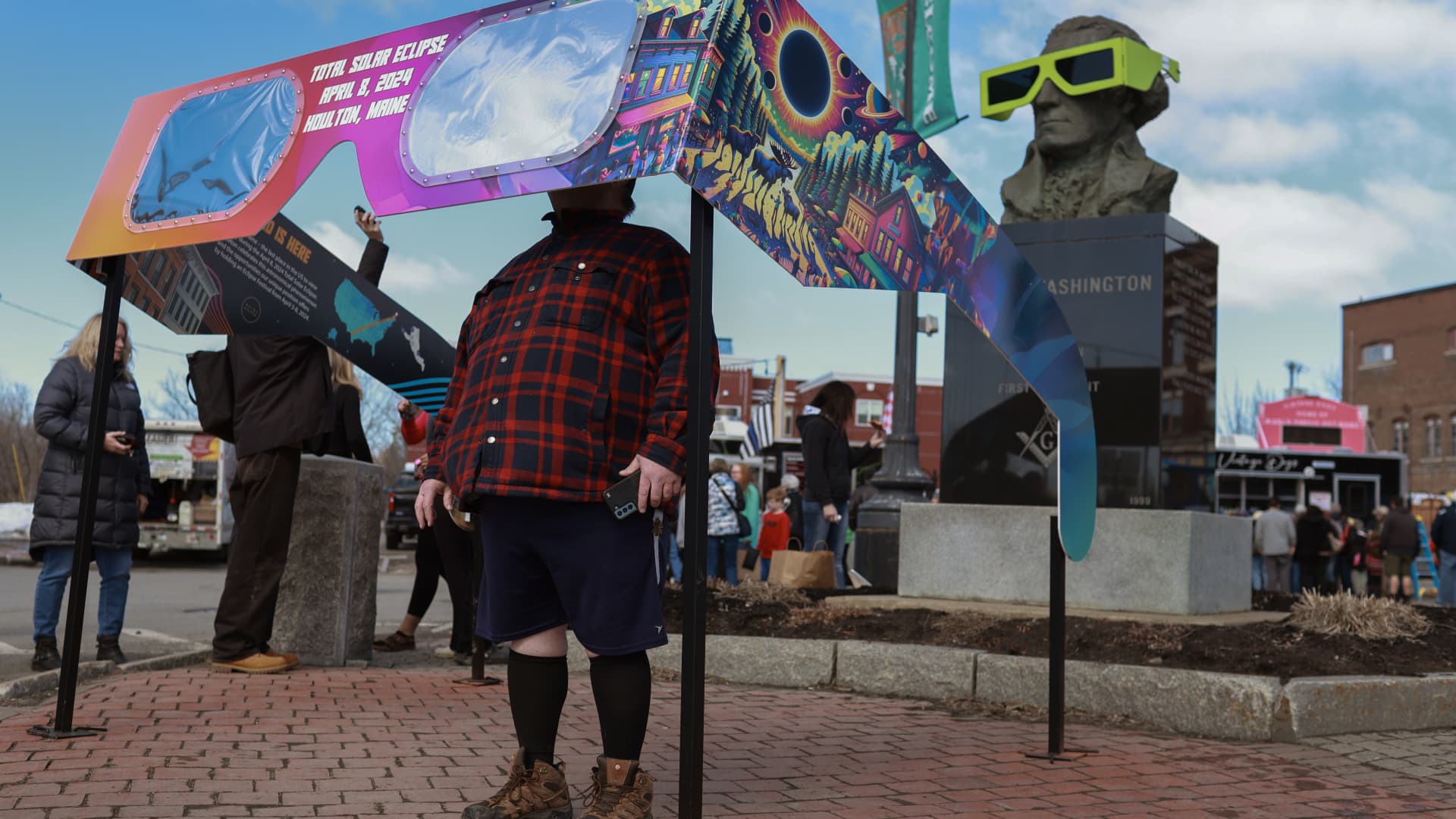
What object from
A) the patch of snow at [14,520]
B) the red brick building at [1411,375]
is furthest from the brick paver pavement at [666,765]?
the red brick building at [1411,375]

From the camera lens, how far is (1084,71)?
8.46 meters

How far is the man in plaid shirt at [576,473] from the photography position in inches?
124

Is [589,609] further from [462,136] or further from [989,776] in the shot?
[989,776]

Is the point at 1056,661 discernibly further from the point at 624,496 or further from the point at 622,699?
the point at 624,496

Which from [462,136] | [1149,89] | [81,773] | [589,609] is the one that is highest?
[1149,89]

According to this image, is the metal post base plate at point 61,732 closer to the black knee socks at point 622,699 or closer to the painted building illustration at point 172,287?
the painted building illustration at point 172,287

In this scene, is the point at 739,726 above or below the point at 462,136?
below

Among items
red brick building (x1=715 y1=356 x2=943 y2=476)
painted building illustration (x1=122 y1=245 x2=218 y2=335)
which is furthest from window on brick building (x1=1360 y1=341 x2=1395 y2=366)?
painted building illustration (x1=122 y1=245 x2=218 y2=335)

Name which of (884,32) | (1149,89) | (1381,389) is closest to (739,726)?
(1149,89)

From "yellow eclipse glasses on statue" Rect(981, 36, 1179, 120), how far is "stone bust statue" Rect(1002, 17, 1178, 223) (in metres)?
0.08

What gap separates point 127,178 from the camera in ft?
14.6

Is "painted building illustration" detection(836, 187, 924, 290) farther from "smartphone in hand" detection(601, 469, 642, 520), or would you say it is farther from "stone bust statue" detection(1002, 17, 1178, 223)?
"stone bust statue" detection(1002, 17, 1178, 223)

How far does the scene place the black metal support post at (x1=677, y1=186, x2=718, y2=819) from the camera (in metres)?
3.11

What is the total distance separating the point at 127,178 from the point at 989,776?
3.67 metres
